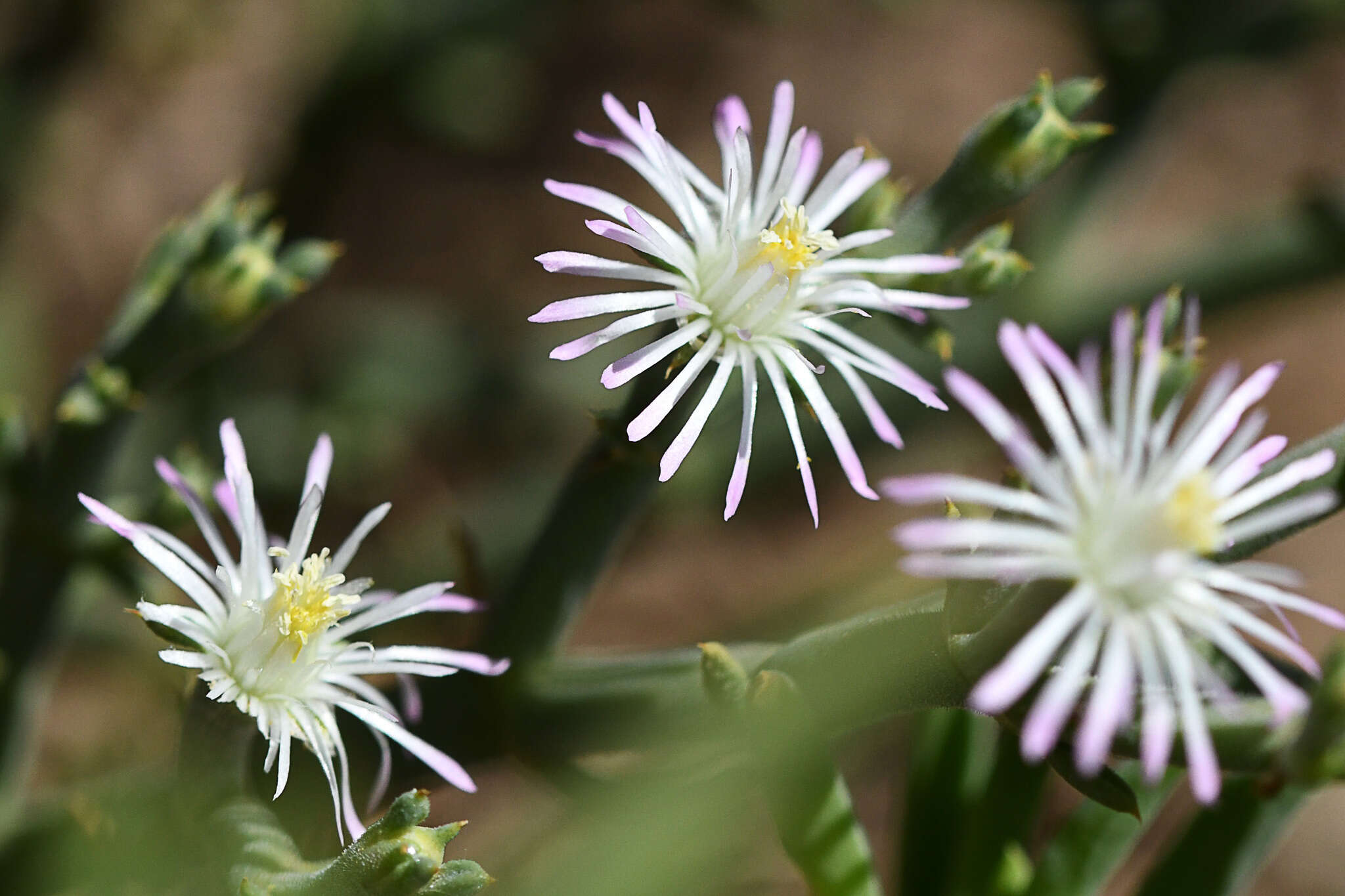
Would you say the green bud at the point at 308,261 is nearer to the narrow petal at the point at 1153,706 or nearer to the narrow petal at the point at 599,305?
the narrow petal at the point at 599,305

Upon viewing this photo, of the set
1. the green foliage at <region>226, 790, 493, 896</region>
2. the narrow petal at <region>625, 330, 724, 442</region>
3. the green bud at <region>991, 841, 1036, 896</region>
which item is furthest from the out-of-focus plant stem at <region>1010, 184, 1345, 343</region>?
the green foliage at <region>226, 790, 493, 896</region>

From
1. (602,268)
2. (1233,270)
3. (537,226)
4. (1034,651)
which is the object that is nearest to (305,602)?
(602,268)

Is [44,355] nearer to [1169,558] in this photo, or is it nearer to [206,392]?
[206,392]

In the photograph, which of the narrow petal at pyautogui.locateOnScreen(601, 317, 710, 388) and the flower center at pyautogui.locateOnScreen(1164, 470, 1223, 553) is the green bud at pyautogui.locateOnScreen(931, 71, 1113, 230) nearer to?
the narrow petal at pyautogui.locateOnScreen(601, 317, 710, 388)

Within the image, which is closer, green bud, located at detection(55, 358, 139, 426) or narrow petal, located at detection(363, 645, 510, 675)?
narrow petal, located at detection(363, 645, 510, 675)

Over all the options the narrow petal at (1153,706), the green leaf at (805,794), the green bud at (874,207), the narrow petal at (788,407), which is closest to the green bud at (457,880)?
the green leaf at (805,794)

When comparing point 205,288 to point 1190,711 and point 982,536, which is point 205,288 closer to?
point 982,536
